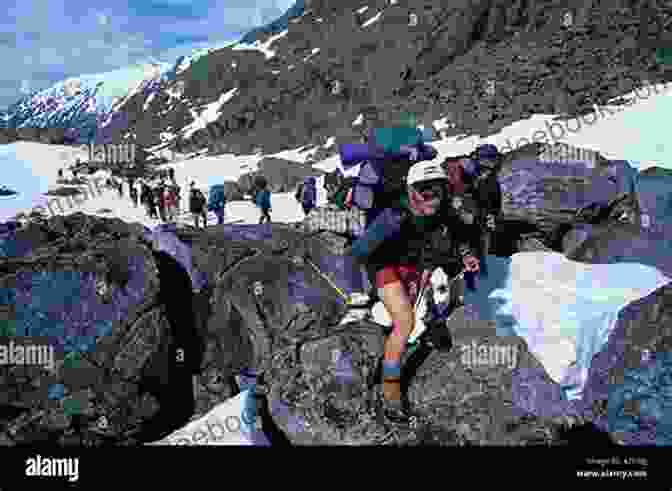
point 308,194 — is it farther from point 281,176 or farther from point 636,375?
point 636,375

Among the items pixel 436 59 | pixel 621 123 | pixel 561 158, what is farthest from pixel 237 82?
pixel 561 158

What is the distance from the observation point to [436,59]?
171ft

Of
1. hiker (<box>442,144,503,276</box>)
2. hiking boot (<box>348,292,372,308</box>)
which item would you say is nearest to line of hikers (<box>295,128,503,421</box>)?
hiking boot (<box>348,292,372,308</box>)

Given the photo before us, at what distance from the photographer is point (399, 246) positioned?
398 centimetres

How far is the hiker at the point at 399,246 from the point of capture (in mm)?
3818

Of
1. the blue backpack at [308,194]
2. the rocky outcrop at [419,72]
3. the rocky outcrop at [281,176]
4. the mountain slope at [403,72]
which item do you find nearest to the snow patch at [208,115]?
the mountain slope at [403,72]

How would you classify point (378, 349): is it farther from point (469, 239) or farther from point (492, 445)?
point (469, 239)

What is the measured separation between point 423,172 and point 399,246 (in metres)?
0.61

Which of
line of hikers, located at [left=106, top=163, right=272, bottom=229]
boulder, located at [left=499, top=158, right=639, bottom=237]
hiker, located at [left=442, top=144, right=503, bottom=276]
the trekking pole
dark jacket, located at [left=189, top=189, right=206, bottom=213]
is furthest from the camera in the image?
line of hikers, located at [left=106, top=163, right=272, bottom=229]

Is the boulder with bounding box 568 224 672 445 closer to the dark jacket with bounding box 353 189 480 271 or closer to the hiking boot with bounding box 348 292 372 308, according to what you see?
the dark jacket with bounding box 353 189 480 271

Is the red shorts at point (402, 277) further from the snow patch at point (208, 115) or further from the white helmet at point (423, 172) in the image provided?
the snow patch at point (208, 115)

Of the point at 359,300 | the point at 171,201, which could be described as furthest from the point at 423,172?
the point at 171,201

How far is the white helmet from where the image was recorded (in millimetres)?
3844

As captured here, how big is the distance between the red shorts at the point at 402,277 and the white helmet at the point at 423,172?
0.70 metres
